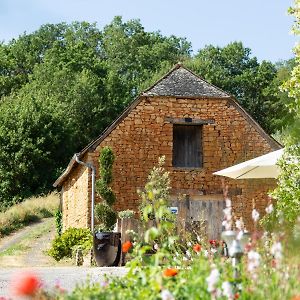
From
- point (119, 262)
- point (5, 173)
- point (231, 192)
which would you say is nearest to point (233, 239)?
point (119, 262)

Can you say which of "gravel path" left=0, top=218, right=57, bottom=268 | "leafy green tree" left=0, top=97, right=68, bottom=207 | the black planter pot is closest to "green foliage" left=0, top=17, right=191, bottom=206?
"leafy green tree" left=0, top=97, right=68, bottom=207

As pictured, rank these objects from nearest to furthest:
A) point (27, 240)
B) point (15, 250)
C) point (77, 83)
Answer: point (15, 250) < point (27, 240) < point (77, 83)

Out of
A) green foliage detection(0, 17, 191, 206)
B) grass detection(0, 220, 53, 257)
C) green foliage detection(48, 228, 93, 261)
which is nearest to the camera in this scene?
green foliage detection(48, 228, 93, 261)

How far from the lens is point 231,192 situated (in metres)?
23.8

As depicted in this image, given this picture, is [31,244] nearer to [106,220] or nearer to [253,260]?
[106,220]

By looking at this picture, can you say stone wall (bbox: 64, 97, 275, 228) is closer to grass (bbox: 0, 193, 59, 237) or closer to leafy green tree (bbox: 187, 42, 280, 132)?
grass (bbox: 0, 193, 59, 237)

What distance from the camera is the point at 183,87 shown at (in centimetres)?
2425

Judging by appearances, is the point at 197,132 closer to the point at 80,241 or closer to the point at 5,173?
the point at 80,241

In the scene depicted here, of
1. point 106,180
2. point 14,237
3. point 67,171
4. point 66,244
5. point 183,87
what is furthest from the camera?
point 14,237

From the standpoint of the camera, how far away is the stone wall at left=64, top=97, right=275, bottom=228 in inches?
930

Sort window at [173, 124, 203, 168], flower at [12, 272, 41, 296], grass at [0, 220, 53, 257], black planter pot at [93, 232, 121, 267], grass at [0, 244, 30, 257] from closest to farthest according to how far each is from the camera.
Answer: flower at [12, 272, 41, 296] < black planter pot at [93, 232, 121, 267] < window at [173, 124, 203, 168] < grass at [0, 244, 30, 257] < grass at [0, 220, 53, 257]

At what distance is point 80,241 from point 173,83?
5587 millimetres

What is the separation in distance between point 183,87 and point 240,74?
120ft

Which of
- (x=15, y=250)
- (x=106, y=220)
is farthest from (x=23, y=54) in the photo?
(x=106, y=220)
